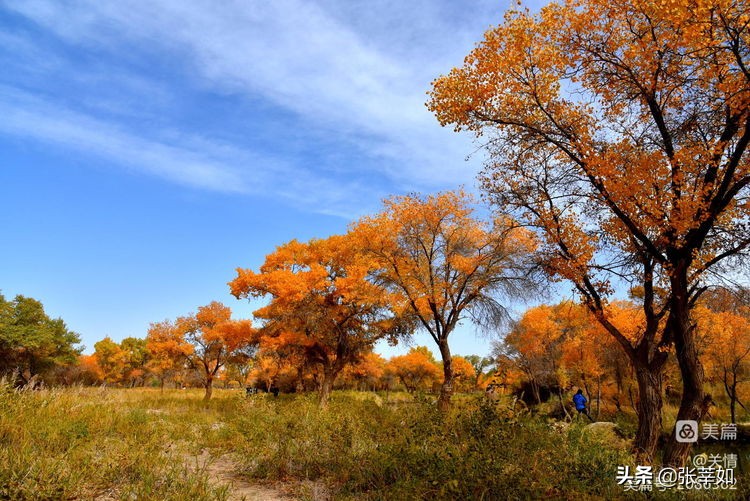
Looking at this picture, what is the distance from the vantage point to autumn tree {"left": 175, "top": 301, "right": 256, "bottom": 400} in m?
31.6

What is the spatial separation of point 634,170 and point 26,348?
1955 inches

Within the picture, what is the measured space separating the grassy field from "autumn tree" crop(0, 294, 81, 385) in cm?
3644

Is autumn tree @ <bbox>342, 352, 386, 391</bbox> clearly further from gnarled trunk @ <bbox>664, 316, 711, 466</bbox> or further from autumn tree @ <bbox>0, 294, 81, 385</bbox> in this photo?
gnarled trunk @ <bbox>664, 316, 711, 466</bbox>

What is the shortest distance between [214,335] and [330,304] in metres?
11.9

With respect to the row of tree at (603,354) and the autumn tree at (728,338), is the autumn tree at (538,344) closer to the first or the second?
the row of tree at (603,354)

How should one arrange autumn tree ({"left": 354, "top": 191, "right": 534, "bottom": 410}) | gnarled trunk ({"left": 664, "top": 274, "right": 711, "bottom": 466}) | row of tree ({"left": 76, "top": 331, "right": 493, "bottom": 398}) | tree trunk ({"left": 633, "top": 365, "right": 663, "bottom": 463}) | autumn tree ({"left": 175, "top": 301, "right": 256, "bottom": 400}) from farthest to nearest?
1. row of tree ({"left": 76, "top": 331, "right": 493, "bottom": 398})
2. autumn tree ({"left": 175, "top": 301, "right": 256, "bottom": 400})
3. autumn tree ({"left": 354, "top": 191, "right": 534, "bottom": 410})
4. tree trunk ({"left": 633, "top": 365, "right": 663, "bottom": 463})
5. gnarled trunk ({"left": 664, "top": 274, "right": 711, "bottom": 466})

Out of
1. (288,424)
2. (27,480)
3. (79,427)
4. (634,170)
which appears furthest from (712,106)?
(79,427)

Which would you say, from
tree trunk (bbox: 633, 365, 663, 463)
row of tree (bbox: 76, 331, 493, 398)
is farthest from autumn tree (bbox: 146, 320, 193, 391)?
tree trunk (bbox: 633, 365, 663, 463)

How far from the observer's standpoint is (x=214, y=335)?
104ft

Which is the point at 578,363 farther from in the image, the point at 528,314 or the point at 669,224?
Answer: the point at 669,224

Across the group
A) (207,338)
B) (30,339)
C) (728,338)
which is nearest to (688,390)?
(728,338)

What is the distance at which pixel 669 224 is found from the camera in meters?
8.75

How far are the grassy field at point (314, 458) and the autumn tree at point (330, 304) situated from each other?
13.2 m

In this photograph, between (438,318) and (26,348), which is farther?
(26,348)
